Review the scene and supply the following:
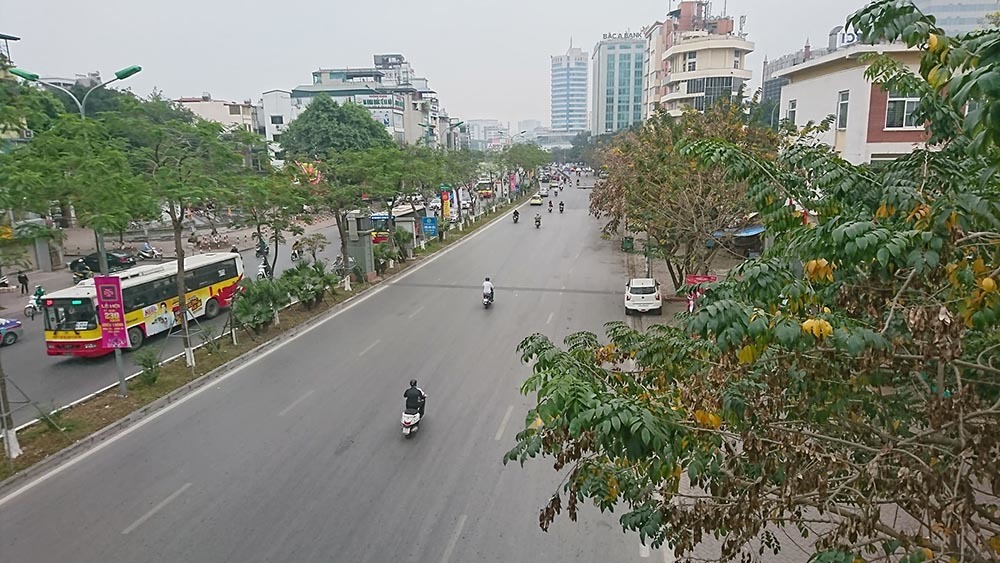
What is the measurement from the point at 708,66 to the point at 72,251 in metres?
47.7

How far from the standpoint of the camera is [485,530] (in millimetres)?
8758

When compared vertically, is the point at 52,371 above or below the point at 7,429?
below

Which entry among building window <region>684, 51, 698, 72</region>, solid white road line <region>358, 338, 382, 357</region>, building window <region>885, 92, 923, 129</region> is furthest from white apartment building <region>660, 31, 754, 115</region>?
solid white road line <region>358, 338, 382, 357</region>

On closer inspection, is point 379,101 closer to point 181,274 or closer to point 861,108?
point 181,274

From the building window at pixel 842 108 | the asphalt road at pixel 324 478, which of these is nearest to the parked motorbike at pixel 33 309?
the asphalt road at pixel 324 478

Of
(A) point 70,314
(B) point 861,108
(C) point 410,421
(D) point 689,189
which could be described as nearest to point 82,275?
(A) point 70,314

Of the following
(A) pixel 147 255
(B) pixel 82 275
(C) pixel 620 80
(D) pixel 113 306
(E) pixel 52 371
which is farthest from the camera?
(C) pixel 620 80

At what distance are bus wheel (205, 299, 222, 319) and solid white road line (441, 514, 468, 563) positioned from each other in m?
14.8

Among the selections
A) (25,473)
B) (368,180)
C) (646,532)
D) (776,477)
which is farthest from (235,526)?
(368,180)

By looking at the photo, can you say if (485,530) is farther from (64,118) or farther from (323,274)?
(323,274)

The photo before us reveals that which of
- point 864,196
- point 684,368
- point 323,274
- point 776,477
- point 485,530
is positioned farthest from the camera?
point 323,274

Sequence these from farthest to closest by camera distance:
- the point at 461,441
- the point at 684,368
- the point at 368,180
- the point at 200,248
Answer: the point at 200,248, the point at 368,180, the point at 461,441, the point at 684,368

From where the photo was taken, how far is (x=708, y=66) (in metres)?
52.6

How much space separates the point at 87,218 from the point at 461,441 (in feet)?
28.2
